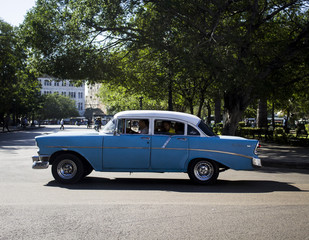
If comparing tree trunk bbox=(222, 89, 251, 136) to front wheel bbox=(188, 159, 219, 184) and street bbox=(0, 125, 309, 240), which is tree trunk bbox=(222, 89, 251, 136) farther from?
front wheel bbox=(188, 159, 219, 184)

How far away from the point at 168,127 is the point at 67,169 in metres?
2.48

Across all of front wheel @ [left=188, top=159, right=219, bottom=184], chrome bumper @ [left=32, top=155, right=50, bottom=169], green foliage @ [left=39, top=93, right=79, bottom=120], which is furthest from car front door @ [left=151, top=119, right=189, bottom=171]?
green foliage @ [left=39, top=93, right=79, bottom=120]

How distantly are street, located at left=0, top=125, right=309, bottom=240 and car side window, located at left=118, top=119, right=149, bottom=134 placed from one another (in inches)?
47.2

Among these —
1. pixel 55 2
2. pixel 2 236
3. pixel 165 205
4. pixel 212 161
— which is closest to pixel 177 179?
pixel 212 161

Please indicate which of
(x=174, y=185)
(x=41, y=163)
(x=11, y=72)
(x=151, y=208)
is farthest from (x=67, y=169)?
(x=11, y=72)

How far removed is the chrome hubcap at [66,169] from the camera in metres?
8.98

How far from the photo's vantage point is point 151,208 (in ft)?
21.0

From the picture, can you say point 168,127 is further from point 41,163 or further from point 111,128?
point 41,163

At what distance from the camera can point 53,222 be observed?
5461 millimetres

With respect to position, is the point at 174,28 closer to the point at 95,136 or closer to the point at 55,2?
the point at 55,2

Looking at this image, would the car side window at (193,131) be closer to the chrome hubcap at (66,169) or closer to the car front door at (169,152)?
the car front door at (169,152)

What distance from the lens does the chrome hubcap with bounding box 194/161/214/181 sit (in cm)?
905

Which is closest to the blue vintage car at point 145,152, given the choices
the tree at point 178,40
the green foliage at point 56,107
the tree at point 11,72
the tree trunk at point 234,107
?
the tree at point 178,40

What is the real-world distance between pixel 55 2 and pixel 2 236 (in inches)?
636
